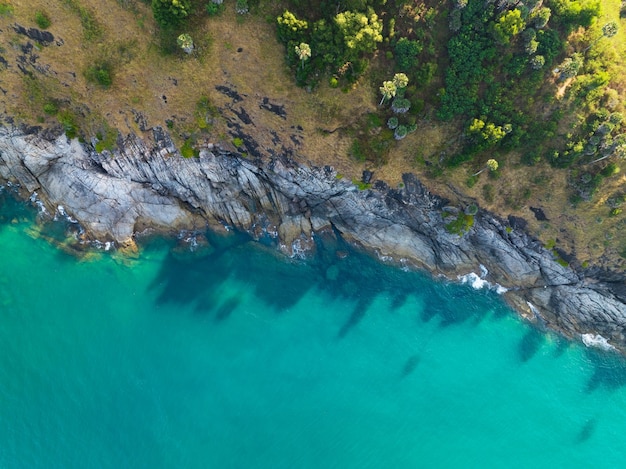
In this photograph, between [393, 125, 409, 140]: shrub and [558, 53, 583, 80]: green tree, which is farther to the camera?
[393, 125, 409, 140]: shrub

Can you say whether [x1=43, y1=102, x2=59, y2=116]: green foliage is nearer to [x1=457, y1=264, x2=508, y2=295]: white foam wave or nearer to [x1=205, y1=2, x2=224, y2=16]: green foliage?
[x1=205, y1=2, x2=224, y2=16]: green foliage

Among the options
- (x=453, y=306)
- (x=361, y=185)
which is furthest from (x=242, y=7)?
(x=453, y=306)

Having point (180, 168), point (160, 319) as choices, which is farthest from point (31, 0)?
point (160, 319)

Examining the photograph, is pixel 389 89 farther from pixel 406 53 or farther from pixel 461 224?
pixel 461 224

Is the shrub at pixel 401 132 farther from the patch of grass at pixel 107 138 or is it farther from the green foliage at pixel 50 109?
the green foliage at pixel 50 109

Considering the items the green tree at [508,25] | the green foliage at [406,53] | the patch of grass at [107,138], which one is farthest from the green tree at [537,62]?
the patch of grass at [107,138]

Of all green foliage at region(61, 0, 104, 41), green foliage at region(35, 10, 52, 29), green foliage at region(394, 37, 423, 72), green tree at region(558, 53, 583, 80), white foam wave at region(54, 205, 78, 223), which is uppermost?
green tree at region(558, 53, 583, 80)

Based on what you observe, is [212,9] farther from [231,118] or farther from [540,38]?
[540,38]

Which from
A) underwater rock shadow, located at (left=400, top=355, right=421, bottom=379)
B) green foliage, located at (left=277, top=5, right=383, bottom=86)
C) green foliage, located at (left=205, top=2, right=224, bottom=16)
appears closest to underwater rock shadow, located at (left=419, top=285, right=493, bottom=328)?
underwater rock shadow, located at (left=400, top=355, right=421, bottom=379)
